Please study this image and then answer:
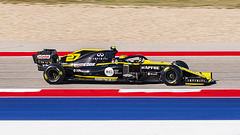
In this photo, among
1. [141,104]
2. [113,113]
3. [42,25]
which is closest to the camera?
[113,113]

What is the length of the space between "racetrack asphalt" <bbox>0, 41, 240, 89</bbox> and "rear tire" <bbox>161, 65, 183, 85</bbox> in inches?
5.8

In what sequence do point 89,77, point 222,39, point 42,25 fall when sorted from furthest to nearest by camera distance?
point 42,25 → point 222,39 → point 89,77

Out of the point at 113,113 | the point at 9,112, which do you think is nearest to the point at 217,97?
the point at 113,113

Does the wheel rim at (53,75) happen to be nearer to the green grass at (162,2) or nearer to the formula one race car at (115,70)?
the formula one race car at (115,70)

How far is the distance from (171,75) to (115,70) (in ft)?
4.10

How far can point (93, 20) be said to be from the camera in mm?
23406

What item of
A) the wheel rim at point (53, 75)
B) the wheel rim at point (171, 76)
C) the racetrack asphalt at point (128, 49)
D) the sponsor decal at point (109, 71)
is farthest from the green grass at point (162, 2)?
the wheel rim at point (171, 76)

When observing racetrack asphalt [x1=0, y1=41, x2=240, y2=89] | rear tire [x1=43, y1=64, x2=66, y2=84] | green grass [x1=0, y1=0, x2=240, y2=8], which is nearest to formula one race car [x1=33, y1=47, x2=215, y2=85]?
rear tire [x1=43, y1=64, x2=66, y2=84]

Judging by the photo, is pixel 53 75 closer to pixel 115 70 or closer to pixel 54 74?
pixel 54 74

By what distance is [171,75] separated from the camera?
861 centimetres

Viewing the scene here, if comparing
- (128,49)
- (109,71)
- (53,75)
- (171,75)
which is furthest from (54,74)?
(128,49)

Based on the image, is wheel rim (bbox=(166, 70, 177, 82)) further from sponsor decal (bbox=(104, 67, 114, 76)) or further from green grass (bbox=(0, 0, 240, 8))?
green grass (bbox=(0, 0, 240, 8))
